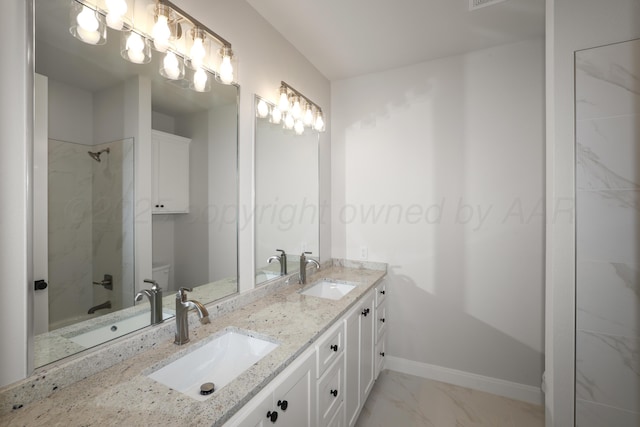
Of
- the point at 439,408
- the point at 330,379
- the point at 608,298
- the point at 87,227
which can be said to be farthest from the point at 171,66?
the point at 439,408

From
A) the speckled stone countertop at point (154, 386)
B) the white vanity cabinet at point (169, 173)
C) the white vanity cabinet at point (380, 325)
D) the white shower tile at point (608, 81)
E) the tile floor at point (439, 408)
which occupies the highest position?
the white shower tile at point (608, 81)

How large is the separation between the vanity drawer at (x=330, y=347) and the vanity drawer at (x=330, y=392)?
0.04 m

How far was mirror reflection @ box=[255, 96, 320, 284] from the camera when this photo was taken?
72.4 inches

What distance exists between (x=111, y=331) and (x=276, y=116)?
59.2 inches

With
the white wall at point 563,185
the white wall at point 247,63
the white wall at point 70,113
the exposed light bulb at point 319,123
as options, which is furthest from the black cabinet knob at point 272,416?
the exposed light bulb at point 319,123

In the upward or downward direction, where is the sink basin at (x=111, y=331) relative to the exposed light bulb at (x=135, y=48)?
downward

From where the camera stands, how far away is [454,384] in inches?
91.1

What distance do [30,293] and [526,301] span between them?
2.72 metres

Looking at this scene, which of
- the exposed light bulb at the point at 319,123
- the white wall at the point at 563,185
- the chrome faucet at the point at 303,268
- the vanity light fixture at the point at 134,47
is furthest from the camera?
the exposed light bulb at the point at 319,123

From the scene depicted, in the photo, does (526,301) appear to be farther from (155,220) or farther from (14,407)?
(14,407)

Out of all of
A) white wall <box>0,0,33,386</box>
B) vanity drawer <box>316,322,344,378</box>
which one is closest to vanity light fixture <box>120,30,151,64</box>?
white wall <box>0,0,33,386</box>

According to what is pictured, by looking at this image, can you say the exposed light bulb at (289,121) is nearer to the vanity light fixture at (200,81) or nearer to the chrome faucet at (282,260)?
the vanity light fixture at (200,81)

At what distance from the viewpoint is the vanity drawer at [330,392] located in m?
1.33

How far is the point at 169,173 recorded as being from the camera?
130cm
